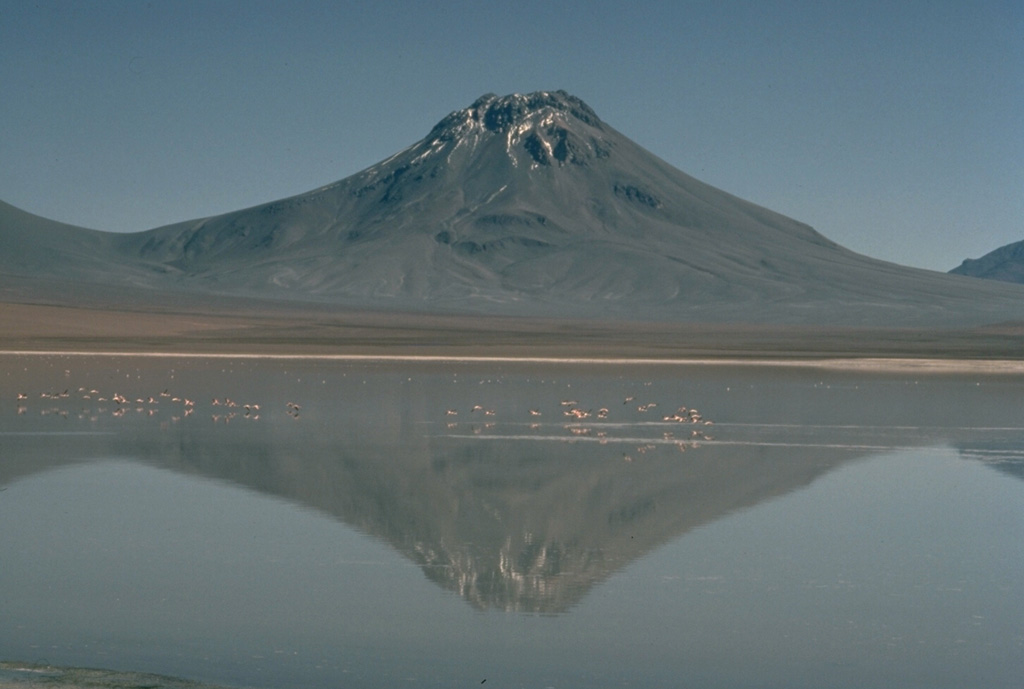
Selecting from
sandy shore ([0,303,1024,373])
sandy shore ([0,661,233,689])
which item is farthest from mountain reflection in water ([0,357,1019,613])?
sandy shore ([0,303,1024,373])

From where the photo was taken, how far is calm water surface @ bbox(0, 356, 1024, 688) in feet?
30.8

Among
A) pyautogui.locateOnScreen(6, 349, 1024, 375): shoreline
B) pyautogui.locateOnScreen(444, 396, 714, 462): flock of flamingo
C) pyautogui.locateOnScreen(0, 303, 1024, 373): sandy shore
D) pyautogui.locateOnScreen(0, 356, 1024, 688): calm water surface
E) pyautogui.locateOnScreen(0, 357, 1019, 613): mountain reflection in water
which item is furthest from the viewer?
pyautogui.locateOnScreen(0, 303, 1024, 373): sandy shore

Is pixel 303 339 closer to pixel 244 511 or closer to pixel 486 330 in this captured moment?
pixel 486 330

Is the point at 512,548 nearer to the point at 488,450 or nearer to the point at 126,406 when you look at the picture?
the point at 488,450

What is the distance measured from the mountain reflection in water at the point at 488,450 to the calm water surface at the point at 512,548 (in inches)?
3.3

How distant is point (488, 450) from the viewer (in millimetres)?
21344

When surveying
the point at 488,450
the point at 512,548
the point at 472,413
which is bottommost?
the point at 512,548

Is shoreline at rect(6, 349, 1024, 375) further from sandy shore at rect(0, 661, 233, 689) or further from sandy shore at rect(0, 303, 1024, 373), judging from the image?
sandy shore at rect(0, 661, 233, 689)

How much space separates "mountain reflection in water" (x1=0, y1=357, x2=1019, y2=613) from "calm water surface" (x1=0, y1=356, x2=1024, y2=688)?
8 centimetres

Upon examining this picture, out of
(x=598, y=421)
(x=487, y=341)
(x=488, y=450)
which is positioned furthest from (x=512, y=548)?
(x=487, y=341)

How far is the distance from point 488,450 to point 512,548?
26.6 ft

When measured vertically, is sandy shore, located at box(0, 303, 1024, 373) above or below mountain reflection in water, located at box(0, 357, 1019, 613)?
above

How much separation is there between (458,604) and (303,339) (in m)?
70.0

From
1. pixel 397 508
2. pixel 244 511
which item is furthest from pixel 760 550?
pixel 244 511
